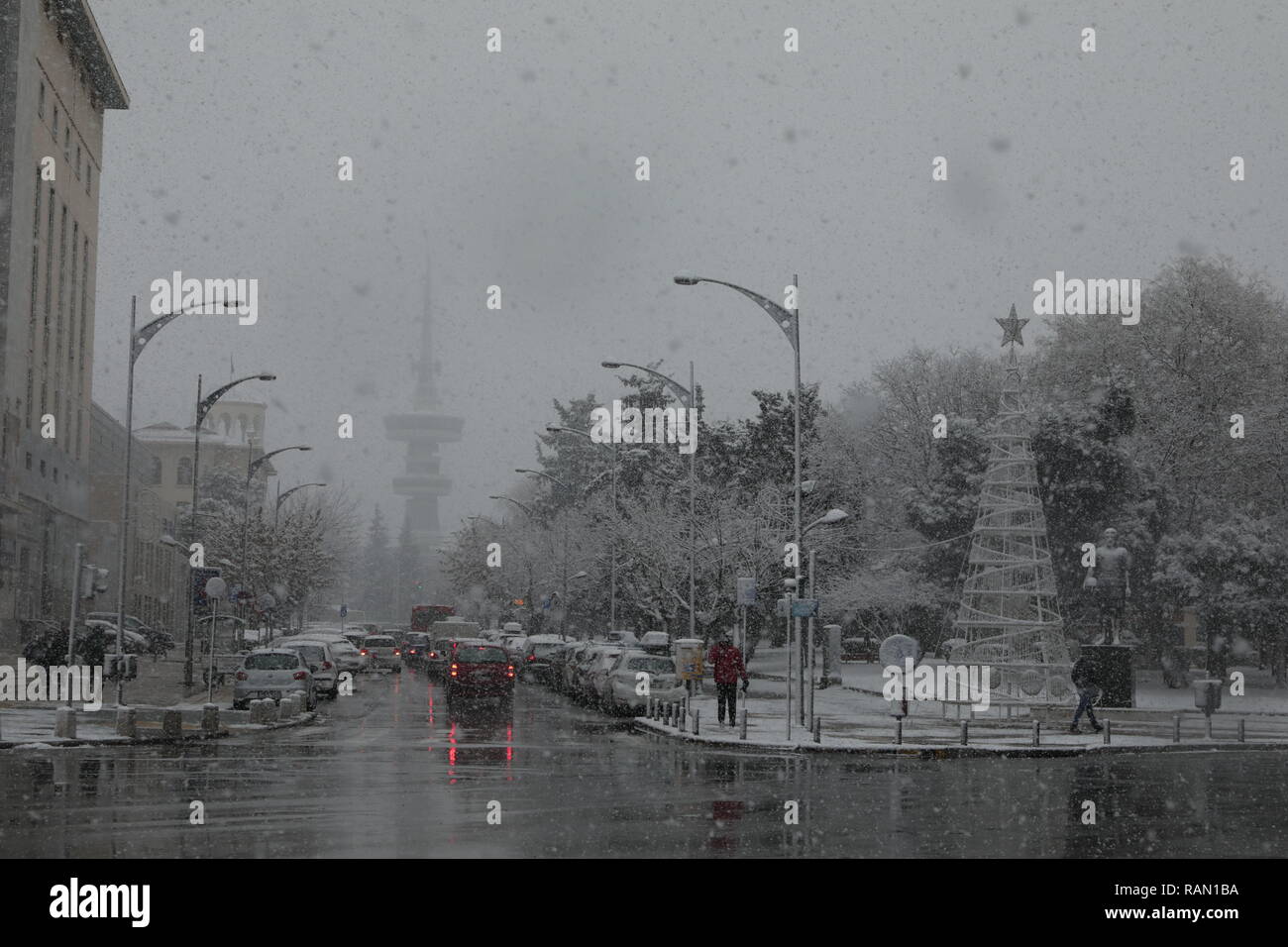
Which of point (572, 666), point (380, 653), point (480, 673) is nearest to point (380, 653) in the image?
point (380, 653)

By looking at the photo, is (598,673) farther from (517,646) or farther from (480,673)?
(517,646)

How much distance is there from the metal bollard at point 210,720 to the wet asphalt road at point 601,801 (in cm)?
89

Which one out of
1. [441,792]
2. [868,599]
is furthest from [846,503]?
[441,792]

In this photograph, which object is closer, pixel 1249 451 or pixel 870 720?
pixel 870 720

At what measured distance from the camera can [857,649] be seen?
2864 inches

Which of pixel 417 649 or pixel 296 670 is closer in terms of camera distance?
pixel 296 670

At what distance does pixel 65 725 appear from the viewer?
2450cm

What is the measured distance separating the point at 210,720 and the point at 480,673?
1080 centimetres

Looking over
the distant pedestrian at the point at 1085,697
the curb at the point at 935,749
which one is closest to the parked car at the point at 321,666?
the curb at the point at 935,749

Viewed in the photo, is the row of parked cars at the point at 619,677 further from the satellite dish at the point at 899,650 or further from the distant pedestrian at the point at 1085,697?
the distant pedestrian at the point at 1085,697

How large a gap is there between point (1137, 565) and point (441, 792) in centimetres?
3745

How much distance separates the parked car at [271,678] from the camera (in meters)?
33.4

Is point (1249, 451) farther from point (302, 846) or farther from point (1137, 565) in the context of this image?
point (302, 846)

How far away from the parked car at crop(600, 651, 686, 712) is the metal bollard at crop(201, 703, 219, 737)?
1066 cm
